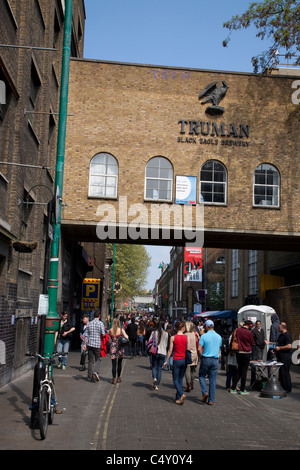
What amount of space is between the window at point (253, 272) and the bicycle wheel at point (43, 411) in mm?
26653

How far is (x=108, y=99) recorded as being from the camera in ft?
70.4

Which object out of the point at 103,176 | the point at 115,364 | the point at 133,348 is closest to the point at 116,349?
the point at 115,364

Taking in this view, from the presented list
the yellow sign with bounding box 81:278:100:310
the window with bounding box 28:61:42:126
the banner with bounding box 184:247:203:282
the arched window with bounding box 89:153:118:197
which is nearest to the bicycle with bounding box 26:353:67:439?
the window with bounding box 28:61:42:126

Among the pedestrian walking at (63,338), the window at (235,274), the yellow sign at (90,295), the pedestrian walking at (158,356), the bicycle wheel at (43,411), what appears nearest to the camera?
the bicycle wheel at (43,411)

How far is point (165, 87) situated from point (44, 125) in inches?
277

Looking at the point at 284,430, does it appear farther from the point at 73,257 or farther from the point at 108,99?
the point at 73,257

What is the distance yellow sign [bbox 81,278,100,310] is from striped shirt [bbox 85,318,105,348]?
15.2 metres

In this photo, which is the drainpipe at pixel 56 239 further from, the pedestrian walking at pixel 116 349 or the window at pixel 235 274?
the window at pixel 235 274

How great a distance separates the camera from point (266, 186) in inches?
854

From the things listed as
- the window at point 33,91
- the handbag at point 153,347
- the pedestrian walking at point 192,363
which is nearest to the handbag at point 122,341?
the handbag at point 153,347

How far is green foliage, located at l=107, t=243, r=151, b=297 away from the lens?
63.2 meters

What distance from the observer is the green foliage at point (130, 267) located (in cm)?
6319

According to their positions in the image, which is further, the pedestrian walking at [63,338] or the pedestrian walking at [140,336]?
the pedestrian walking at [140,336]

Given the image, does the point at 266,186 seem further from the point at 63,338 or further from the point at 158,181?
the point at 63,338
